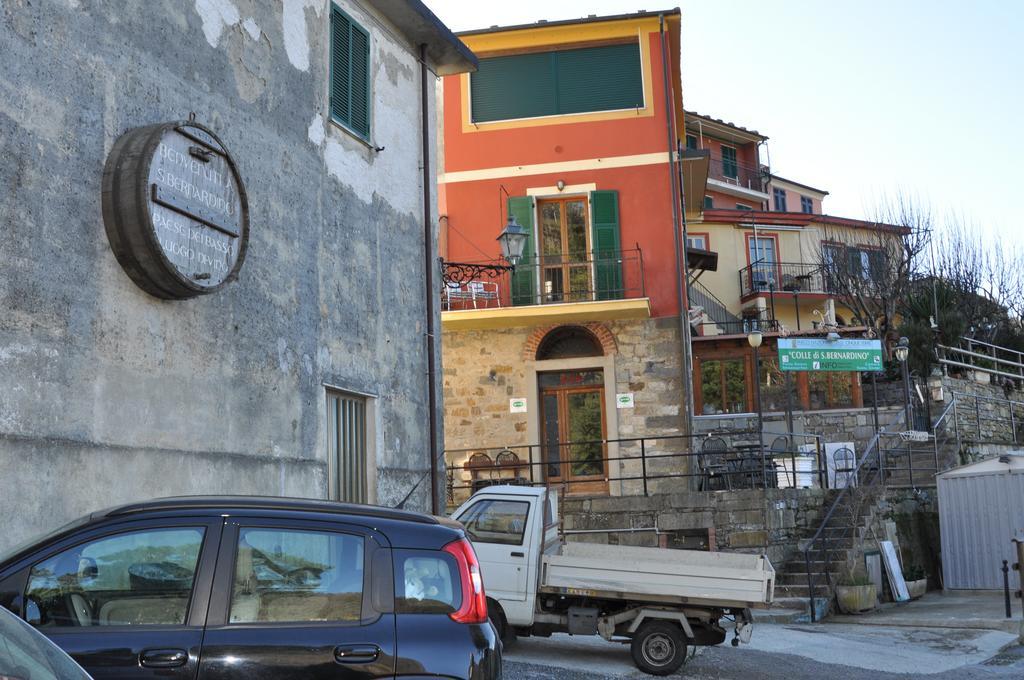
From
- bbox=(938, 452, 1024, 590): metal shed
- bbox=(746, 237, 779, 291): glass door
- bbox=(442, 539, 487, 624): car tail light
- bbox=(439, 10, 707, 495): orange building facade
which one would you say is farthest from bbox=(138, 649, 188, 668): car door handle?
bbox=(746, 237, 779, 291): glass door

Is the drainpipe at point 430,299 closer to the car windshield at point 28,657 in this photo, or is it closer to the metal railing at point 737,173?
the car windshield at point 28,657

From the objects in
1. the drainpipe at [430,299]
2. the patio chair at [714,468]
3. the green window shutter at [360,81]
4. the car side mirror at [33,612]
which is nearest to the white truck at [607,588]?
the drainpipe at [430,299]

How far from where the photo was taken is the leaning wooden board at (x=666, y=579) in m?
10.1

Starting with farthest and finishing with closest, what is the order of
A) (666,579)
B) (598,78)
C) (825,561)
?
(598,78)
(825,561)
(666,579)

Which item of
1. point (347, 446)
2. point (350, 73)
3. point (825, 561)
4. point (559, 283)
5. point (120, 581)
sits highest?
point (350, 73)

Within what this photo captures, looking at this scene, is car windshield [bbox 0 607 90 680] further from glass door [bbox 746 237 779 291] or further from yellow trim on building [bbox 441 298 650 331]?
glass door [bbox 746 237 779 291]

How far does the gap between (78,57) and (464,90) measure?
14.6 m

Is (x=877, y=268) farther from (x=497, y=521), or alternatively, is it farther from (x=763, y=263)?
(x=497, y=521)

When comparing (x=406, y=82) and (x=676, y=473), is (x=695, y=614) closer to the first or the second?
(x=406, y=82)

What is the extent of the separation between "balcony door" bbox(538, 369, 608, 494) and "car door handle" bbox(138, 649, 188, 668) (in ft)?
53.4

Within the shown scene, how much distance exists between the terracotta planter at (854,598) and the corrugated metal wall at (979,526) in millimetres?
3813

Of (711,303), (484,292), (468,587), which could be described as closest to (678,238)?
(484,292)

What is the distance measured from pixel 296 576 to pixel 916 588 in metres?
15.9

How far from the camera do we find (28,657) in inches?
106
